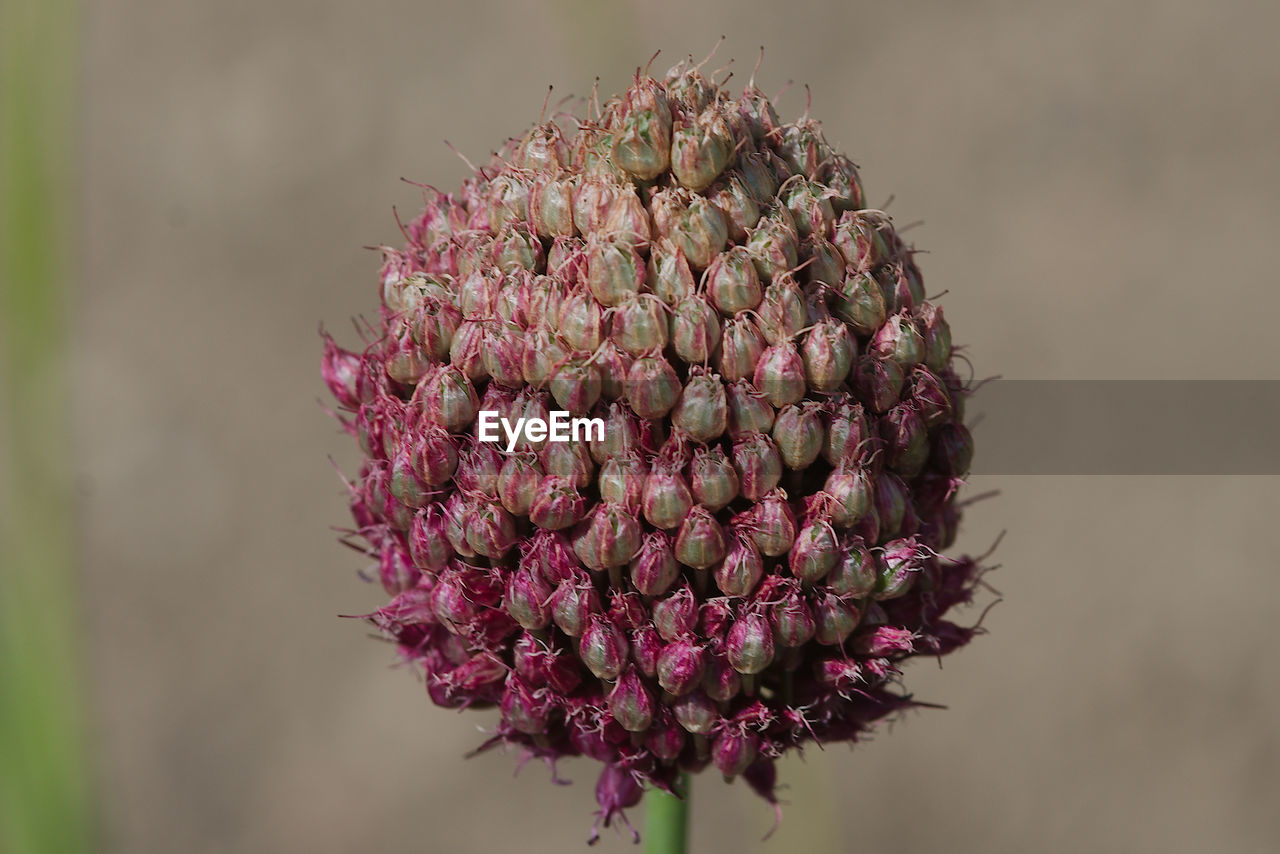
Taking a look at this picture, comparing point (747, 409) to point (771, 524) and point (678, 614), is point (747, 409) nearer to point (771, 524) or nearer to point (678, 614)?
point (771, 524)

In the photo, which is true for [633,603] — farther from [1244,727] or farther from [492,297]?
[1244,727]

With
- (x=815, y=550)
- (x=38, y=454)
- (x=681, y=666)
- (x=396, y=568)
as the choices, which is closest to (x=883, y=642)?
(x=815, y=550)

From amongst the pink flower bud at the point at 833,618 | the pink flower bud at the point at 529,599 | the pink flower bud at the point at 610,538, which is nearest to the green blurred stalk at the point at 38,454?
the pink flower bud at the point at 529,599

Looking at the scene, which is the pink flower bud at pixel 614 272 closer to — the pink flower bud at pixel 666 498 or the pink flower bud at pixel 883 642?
the pink flower bud at pixel 666 498

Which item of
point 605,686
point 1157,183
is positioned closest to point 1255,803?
point 1157,183

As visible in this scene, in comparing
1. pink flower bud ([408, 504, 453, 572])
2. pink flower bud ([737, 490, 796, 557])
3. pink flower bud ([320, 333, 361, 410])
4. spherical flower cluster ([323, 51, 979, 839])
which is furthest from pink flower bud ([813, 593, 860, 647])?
pink flower bud ([320, 333, 361, 410])

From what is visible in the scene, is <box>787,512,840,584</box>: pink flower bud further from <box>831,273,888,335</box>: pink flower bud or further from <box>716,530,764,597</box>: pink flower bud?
<box>831,273,888,335</box>: pink flower bud

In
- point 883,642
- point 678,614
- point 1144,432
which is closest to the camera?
point 678,614
